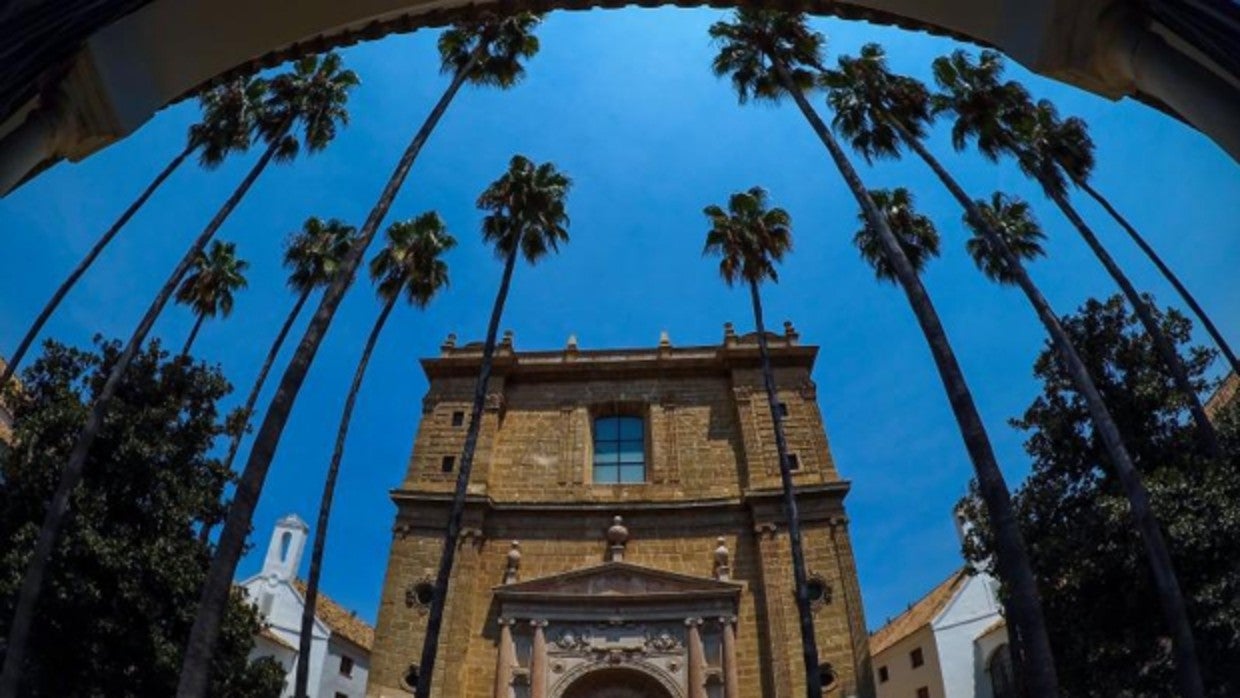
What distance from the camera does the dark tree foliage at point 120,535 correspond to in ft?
48.6

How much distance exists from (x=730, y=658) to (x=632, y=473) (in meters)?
8.24

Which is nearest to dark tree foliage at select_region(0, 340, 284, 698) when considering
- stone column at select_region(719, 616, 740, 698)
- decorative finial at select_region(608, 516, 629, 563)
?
decorative finial at select_region(608, 516, 629, 563)

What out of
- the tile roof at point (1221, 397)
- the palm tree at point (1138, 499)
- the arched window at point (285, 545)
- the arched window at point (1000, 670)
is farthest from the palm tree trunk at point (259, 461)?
the arched window at point (285, 545)

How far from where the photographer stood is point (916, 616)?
36.5 meters

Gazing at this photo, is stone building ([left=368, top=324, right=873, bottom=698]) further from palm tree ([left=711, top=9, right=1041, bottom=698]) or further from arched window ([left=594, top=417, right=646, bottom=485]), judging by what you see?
palm tree ([left=711, top=9, right=1041, bottom=698])

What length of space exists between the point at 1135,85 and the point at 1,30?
510cm

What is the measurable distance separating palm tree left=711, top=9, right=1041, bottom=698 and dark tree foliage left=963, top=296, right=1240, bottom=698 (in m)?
4.81

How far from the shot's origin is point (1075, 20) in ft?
13.1

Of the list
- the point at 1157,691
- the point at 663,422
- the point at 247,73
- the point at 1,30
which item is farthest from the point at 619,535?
the point at 1,30

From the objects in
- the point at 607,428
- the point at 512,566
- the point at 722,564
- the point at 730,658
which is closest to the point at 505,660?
the point at 512,566

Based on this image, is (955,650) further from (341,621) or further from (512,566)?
(341,621)

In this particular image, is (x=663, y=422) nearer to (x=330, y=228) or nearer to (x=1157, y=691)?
(x=330, y=228)

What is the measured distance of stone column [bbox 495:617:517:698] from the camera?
946 inches

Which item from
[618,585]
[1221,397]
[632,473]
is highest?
[632,473]
